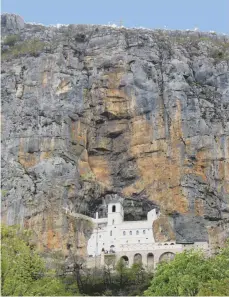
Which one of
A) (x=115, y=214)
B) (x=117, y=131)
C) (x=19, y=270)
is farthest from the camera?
(x=117, y=131)

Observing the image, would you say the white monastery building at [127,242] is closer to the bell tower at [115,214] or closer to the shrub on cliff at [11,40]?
the bell tower at [115,214]

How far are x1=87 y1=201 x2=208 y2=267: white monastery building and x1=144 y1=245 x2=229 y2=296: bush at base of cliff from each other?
3237 centimetres

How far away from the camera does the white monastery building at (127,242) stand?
263 ft

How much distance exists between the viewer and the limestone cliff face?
85250 millimetres

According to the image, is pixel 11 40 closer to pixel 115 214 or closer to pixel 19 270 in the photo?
pixel 115 214

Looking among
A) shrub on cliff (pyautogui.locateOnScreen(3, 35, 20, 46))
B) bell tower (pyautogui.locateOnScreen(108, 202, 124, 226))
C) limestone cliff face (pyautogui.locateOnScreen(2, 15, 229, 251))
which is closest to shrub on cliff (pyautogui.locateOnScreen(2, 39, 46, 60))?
limestone cliff face (pyautogui.locateOnScreen(2, 15, 229, 251))

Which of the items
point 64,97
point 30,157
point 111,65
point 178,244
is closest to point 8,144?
point 30,157

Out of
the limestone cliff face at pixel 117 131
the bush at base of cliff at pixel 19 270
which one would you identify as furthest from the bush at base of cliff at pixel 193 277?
the limestone cliff face at pixel 117 131

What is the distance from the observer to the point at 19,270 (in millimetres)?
36938

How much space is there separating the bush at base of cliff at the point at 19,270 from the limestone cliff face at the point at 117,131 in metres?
41.8

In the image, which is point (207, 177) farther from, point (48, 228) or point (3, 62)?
point (3, 62)

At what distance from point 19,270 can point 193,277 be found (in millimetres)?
11963

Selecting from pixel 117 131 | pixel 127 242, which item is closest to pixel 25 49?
pixel 117 131

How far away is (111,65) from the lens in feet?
323
